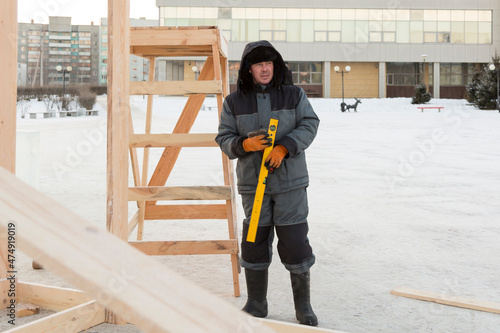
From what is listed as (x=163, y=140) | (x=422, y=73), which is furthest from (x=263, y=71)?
(x=422, y=73)

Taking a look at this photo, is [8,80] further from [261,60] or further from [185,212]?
[185,212]

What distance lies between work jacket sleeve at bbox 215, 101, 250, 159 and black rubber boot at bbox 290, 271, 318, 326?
2.44ft

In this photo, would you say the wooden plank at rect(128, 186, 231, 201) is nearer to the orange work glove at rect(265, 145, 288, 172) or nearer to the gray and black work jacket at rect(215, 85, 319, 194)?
the gray and black work jacket at rect(215, 85, 319, 194)

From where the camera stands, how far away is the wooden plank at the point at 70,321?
2.22 metres

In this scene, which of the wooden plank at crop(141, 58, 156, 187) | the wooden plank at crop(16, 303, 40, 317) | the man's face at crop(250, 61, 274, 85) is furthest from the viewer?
the wooden plank at crop(141, 58, 156, 187)

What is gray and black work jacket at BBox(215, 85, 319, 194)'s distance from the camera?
9.29 feet

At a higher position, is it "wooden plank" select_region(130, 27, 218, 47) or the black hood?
"wooden plank" select_region(130, 27, 218, 47)

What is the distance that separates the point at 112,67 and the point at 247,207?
40.7 inches

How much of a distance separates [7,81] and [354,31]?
4626 centimetres

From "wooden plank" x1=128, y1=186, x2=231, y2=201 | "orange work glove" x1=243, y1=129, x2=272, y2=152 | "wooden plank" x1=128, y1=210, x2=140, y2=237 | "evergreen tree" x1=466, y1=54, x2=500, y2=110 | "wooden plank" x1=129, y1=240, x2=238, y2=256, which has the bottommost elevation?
"wooden plank" x1=129, y1=240, x2=238, y2=256

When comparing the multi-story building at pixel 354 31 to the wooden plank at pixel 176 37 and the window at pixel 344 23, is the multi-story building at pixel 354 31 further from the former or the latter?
the wooden plank at pixel 176 37

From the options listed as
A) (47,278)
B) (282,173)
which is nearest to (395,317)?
(282,173)

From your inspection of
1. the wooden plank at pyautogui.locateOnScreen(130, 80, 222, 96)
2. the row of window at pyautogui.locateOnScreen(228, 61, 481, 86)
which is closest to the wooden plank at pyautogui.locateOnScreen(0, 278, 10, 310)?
the wooden plank at pyautogui.locateOnScreen(130, 80, 222, 96)

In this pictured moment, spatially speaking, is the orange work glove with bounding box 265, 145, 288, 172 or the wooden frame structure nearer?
the wooden frame structure
